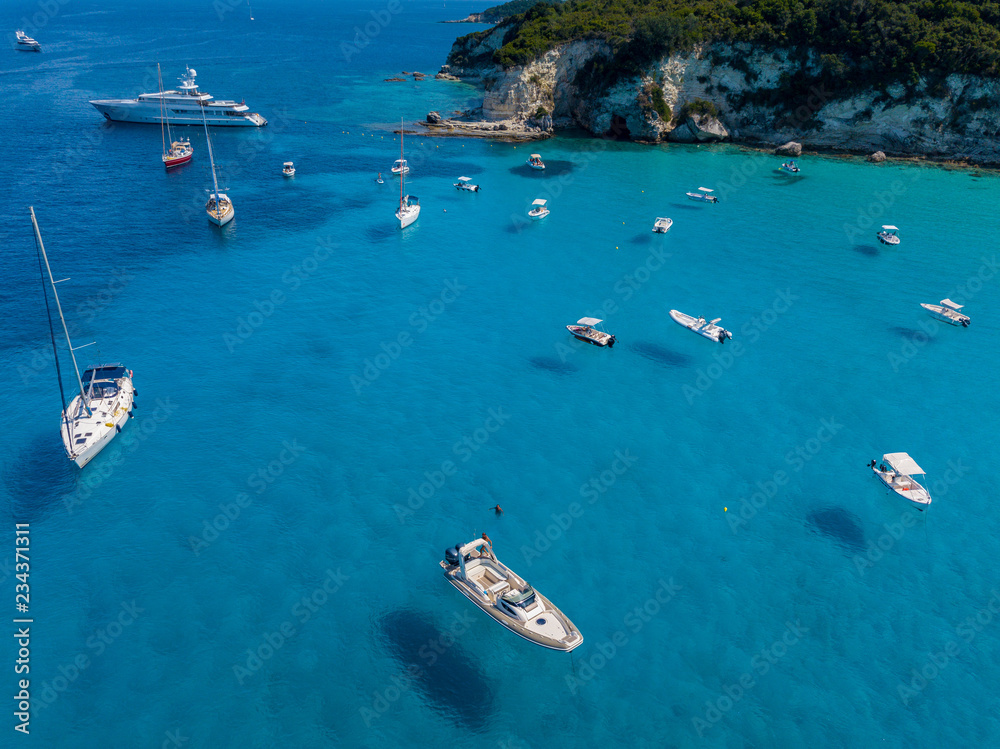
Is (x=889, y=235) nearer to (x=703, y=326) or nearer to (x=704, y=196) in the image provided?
(x=704, y=196)

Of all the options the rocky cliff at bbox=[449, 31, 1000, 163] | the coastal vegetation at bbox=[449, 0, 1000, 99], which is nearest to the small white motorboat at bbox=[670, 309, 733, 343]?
the rocky cliff at bbox=[449, 31, 1000, 163]

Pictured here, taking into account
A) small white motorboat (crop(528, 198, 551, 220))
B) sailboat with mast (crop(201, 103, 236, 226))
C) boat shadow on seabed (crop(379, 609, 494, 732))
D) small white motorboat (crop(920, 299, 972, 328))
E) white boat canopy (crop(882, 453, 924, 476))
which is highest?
sailboat with mast (crop(201, 103, 236, 226))

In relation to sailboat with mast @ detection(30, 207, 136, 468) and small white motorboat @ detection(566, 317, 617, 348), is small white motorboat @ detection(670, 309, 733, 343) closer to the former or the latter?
small white motorboat @ detection(566, 317, 617, 348)

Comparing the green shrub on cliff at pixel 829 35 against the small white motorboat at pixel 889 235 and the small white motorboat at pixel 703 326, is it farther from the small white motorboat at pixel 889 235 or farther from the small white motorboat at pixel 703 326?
A: the small white motorboat at pixel 703 326

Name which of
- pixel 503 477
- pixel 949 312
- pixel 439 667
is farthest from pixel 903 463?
pixel 439 667

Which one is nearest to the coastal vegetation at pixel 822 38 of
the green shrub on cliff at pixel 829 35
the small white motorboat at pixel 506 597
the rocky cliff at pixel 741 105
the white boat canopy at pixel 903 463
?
the green shrub on cliff at pixel 829 35
